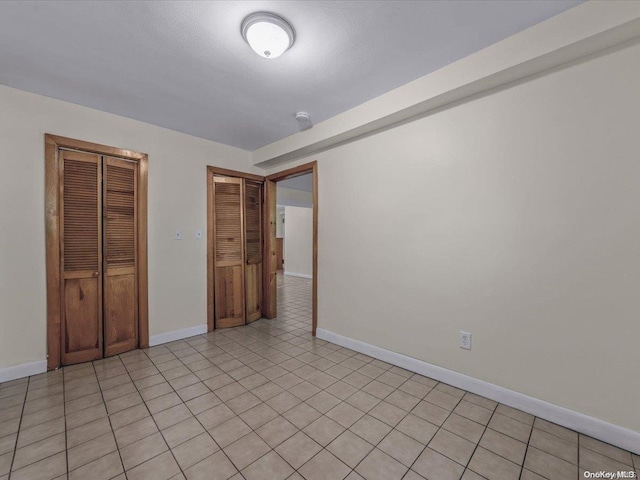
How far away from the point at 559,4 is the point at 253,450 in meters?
3.00

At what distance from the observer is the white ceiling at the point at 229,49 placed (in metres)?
1.48

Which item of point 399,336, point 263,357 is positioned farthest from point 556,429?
point 263,357

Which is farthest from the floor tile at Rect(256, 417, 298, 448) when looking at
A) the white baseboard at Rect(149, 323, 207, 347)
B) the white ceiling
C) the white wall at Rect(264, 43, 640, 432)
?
the white ceiling

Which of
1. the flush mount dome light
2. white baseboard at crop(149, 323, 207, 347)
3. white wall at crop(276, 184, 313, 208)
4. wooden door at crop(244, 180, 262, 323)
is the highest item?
the flush mount dome light

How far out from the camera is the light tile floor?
1395mm

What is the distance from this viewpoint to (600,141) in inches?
62.2

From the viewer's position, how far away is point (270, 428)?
5.54 ft

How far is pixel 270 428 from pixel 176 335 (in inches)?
79.5

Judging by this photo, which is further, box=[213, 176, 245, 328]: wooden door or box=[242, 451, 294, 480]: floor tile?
box=[213, 176, 245, 328]: wooden door

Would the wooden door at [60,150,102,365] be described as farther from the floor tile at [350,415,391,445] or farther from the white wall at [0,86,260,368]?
the floor tile at [350,415,391,445]

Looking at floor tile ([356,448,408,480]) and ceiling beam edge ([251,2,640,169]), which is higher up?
ceiling beam edge ([251,2,640,169])

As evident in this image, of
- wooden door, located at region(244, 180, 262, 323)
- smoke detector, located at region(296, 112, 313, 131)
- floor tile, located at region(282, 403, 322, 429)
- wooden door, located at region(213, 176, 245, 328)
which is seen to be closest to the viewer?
floor tile, located at region(282, 403, 322, 429)

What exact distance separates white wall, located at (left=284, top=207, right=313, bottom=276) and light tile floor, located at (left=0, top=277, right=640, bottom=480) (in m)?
5.62

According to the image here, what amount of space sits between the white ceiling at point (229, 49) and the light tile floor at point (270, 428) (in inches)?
97.6
